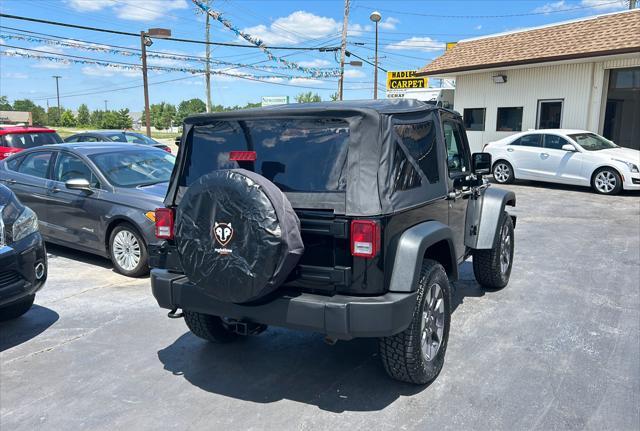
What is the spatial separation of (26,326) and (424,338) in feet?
12.0

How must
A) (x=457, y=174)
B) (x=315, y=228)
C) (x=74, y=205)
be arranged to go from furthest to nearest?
(x=74, y=205), (x=457, y=174), (x=315, y=228)

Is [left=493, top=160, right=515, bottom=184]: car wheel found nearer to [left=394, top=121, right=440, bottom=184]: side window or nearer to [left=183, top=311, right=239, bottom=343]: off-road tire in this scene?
[left=394, top=121, right=440, bottom=184]: side window

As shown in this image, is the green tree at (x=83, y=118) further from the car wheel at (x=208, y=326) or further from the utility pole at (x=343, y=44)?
the car wheel at (x=208, y=326)

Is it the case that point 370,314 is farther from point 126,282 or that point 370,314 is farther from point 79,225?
point 79,225

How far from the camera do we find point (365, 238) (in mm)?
2971

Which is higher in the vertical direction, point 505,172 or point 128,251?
point 505,172

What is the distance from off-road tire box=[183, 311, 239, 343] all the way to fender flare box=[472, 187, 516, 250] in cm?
243

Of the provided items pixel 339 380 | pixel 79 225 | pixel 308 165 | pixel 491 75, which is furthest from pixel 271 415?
pixel 491 75

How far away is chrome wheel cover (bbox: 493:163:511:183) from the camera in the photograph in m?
14.6

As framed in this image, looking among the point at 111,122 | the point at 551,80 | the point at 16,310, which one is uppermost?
the point at 551,80

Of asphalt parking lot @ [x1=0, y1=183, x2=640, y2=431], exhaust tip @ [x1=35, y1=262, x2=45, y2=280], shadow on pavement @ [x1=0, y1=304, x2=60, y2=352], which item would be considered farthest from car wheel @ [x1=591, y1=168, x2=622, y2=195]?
exhaust tip @ [x1=35, y1=262, x2=45, y2=280]

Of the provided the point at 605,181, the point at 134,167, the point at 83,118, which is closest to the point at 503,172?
the point at 605,181

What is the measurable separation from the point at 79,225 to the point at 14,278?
2401 millimetres

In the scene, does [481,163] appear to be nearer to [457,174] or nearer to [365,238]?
[457,174]
